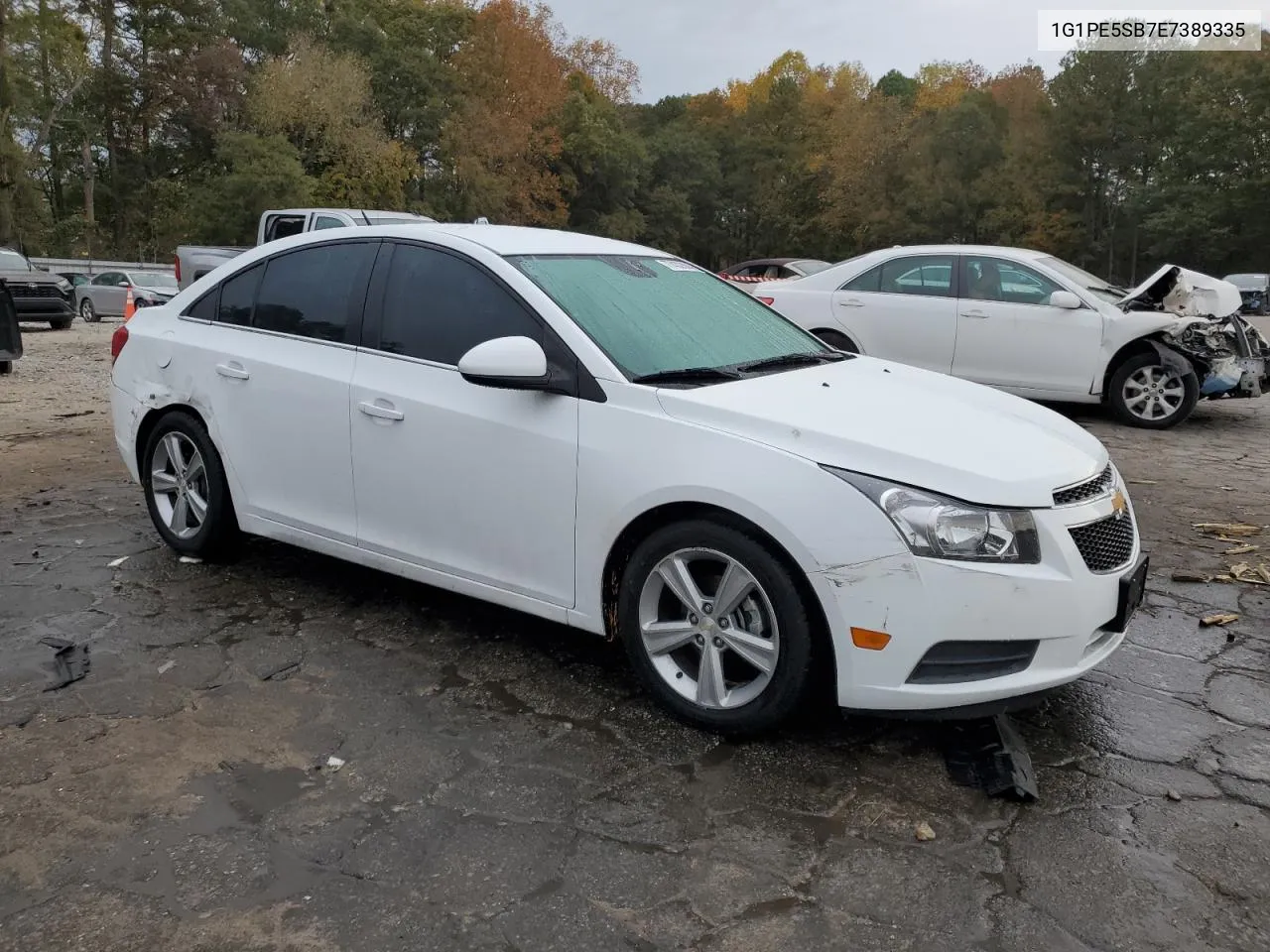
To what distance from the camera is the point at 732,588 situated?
3.05 metres

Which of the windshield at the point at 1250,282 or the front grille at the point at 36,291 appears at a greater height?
the windshield at the point at 1250,282

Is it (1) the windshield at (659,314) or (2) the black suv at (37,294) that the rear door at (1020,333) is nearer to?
(1) the windshield at (659,314)

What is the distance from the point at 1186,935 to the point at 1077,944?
0.85 ft

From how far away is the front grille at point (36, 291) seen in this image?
1758 centimetres

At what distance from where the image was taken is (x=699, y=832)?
267cm

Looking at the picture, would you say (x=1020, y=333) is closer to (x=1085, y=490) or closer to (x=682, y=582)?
(x=1085, y=490)

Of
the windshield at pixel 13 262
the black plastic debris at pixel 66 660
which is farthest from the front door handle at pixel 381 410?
the windshield at pixel 13 262

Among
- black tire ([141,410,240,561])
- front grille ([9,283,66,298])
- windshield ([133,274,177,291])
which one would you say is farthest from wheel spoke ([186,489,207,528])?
windshield ([133,274,177,291])

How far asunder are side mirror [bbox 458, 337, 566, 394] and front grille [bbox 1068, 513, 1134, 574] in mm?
1672

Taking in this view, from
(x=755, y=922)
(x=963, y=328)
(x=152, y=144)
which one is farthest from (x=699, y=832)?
(x=152, y=144)

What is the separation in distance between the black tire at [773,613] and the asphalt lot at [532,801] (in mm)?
101

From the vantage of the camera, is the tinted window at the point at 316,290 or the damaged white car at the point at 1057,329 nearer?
the tinted window at the point at 316,290

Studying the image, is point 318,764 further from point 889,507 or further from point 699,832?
point 889,507

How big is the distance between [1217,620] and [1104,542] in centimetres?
158
